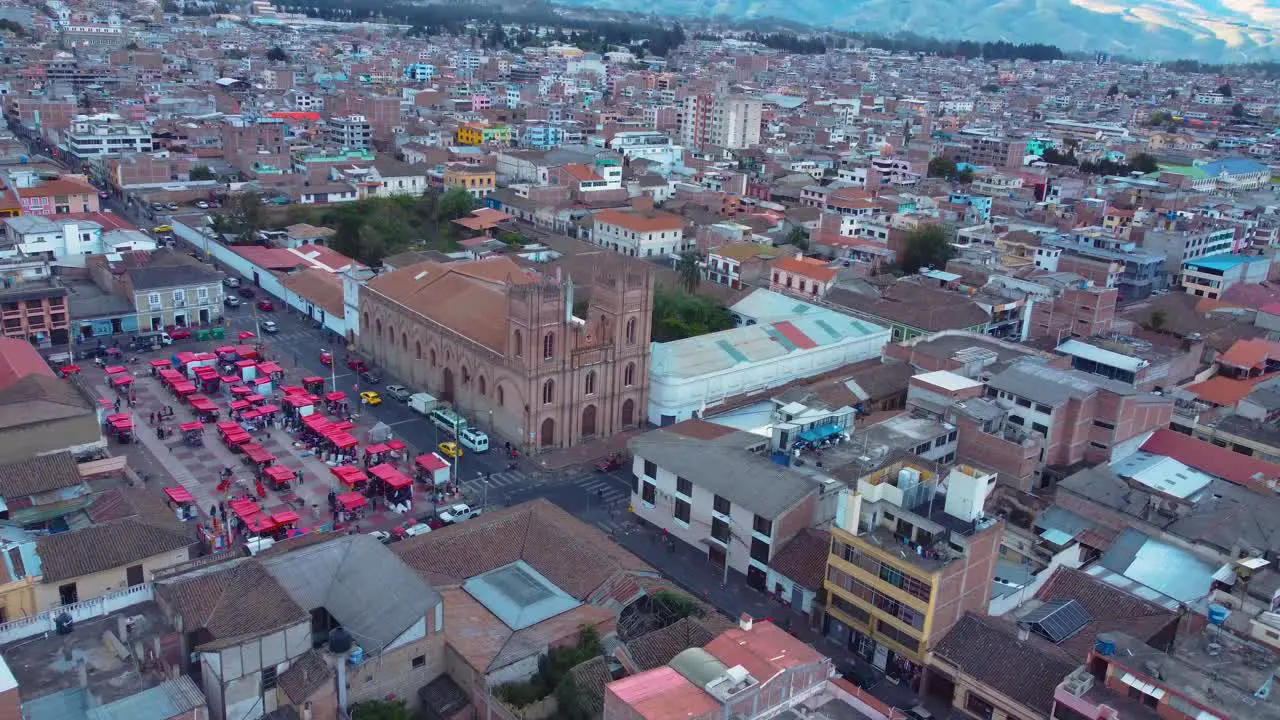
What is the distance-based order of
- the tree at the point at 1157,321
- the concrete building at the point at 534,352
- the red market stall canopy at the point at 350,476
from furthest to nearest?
1. the tree at the point at 1157,321
2. the concrete building at the point at 534,352
3. the red market stall canopy at the point at 350,476

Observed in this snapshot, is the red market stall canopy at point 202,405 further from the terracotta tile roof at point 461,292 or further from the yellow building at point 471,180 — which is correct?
the yellow building at point 471,180

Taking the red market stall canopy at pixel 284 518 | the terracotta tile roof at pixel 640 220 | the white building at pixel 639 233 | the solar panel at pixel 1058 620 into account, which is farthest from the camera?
the terracotta tile roof at pixel 640 220

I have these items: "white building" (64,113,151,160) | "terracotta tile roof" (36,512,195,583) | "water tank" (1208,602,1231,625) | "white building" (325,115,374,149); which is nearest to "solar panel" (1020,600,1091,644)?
"water tank" (1208,602,1231,625)

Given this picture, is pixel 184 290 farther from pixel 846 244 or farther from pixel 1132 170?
pixel 1132 170

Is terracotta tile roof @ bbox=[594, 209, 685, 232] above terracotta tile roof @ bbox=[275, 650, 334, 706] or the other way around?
above

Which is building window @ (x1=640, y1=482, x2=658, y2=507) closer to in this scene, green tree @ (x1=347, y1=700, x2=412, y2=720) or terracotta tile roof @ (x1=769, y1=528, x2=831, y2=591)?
terracotta tile roof @ (x1=769, y1=528, x2=831, y2=591)

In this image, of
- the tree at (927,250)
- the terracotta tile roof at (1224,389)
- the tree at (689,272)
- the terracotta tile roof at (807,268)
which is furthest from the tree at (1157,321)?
the tree at (689,272)

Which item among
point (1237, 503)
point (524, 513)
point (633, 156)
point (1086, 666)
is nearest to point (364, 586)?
point (524, 513)
